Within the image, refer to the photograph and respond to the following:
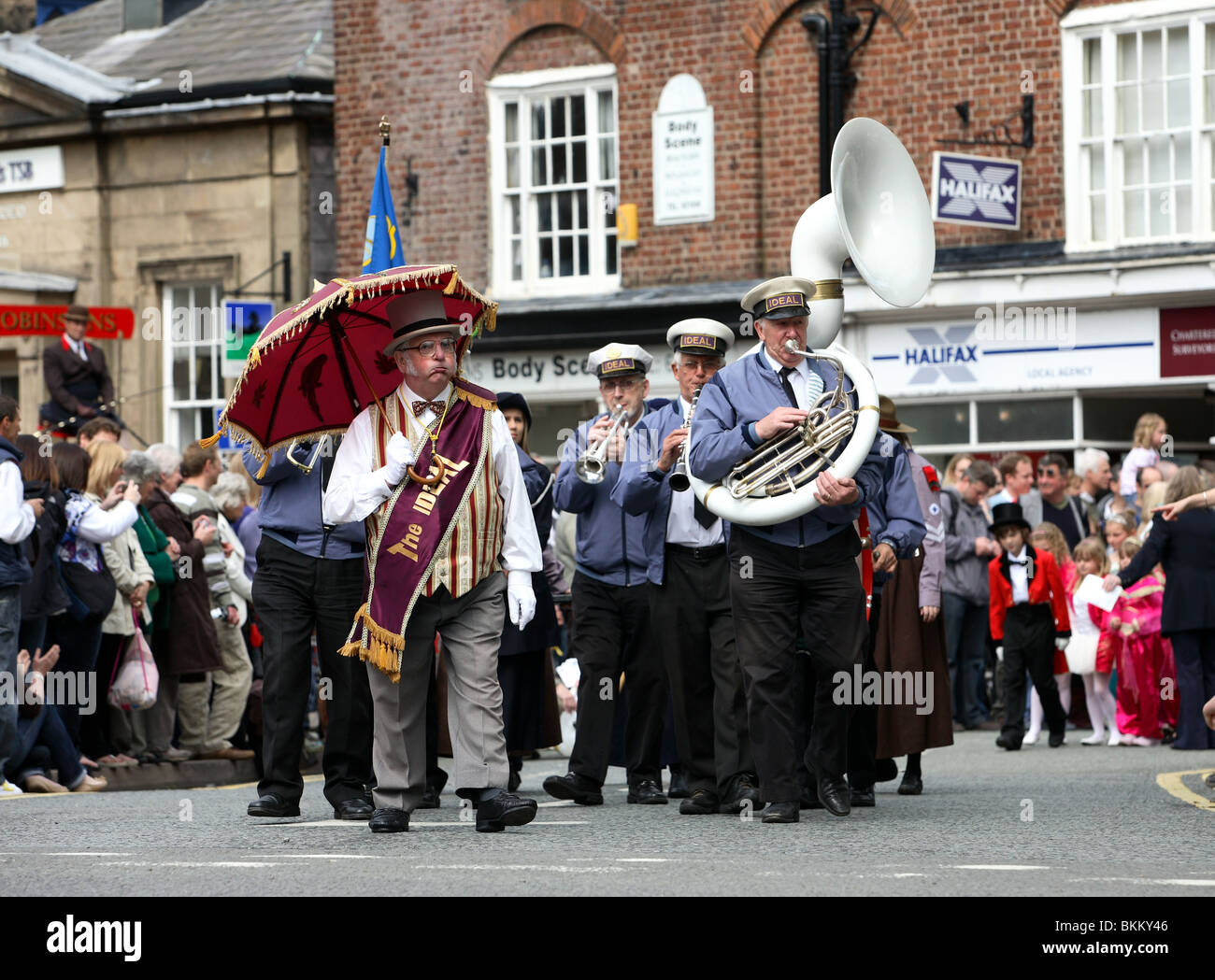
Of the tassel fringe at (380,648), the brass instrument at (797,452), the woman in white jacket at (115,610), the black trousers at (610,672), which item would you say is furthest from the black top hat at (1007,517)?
the tassel fringe at (380,648)

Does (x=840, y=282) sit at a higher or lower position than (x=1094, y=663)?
higher

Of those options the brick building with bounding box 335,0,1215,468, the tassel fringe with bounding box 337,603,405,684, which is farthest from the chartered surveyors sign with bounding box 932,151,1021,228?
the tassel fringe with bounding box 337,603,405,684

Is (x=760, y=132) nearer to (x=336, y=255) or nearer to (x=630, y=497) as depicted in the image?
(x=336, y=255)

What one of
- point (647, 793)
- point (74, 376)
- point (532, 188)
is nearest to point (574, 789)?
point (647, 793)

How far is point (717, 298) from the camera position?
23578mm

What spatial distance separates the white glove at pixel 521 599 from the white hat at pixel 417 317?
105cm

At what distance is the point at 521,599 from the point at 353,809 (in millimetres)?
1532

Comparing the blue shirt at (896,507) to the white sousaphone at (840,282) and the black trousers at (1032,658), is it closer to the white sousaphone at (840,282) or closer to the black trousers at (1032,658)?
the white sousaphone at (840,282)

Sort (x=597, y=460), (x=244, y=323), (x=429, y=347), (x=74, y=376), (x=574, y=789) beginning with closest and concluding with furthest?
1. (x=429, y=347)
2. (x=597, y=460)
3. (x=574, y=789)
4. (x=74, y=376)
5. (x=244, y=323)

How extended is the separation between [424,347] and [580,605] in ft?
8.37

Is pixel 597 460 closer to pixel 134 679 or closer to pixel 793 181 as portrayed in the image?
pixel 134 679

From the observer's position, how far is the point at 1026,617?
16.3 meters

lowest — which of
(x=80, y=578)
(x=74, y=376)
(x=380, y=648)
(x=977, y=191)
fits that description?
(x=380, y=648)
